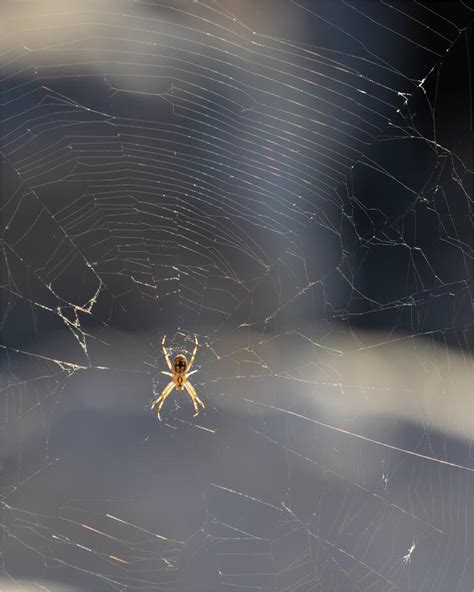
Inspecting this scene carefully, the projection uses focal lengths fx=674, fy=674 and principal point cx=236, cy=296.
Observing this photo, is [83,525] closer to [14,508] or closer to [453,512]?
[14,508]

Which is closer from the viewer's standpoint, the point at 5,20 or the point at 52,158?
the point at 5,20

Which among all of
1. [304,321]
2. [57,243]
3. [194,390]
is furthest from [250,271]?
[194,390]

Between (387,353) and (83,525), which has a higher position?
(387,353)

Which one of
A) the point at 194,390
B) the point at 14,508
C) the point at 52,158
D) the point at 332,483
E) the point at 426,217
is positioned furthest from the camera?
the point at 426,217

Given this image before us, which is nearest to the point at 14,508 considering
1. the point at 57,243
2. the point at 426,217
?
the point at 57,243

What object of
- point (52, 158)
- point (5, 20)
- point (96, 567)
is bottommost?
point (96, 567)

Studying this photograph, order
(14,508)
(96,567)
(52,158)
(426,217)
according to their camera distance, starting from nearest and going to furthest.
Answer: (96,567)
(14,508)
(52,158)
(426,217)

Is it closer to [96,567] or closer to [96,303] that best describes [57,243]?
[96,303]
